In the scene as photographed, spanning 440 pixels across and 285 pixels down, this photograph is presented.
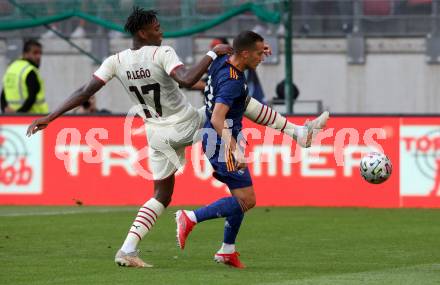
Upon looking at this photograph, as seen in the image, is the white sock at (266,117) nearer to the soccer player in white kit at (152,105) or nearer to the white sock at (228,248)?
the soccer player in white kit at (152,105)

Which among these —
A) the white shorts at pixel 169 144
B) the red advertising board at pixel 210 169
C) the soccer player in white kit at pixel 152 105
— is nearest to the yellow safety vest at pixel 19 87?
the red advertising board at pixel 210 169

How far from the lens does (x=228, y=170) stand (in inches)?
409

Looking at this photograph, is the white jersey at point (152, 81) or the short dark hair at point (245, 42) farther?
the white jersey at point (152, 81)

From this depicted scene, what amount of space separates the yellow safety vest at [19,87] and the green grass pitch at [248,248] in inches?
69.0

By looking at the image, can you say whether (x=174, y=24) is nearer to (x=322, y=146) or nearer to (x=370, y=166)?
(x=322, y=146)

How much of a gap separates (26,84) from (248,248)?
7.01m

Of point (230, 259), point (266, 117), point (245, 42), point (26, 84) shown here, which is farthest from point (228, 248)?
point (26, 84)

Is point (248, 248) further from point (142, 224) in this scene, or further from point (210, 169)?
point (210, 169)

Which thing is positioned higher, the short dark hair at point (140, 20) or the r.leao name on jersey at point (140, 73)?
the short dark hair at point (140, 20)

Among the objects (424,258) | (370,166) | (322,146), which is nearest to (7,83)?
(322,146)

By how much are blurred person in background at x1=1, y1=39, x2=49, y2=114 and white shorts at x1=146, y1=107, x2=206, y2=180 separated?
7749 mm

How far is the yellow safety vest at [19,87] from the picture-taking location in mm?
18250

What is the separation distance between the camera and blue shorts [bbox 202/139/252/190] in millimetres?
10367

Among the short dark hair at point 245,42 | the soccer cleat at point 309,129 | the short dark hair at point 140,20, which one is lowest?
the soccer cleat at point 309,129
